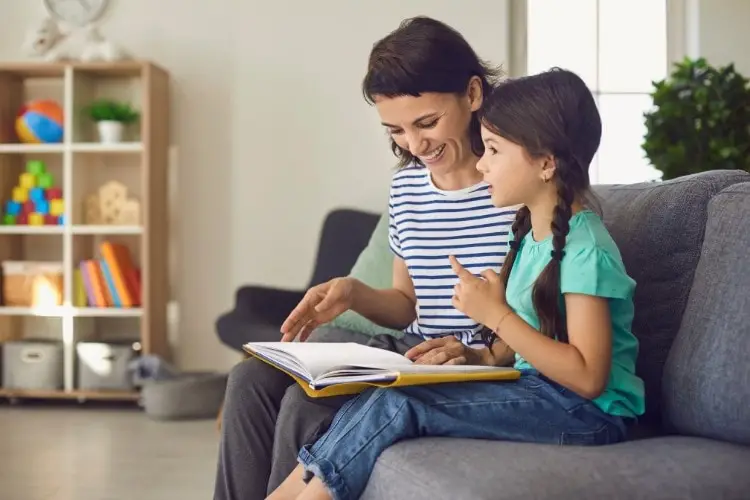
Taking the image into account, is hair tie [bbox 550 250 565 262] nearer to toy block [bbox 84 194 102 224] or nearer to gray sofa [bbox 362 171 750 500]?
gray sofa [bbox 362 171 750 500]

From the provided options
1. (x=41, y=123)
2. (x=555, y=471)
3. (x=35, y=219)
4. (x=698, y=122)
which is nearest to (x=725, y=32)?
(x=698, y=122)

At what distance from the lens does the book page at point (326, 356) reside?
4.73ft

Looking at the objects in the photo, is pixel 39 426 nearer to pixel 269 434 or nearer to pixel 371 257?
pixel 371 257

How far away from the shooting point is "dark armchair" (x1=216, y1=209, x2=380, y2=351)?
3250 mm

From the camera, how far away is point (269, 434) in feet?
5.68

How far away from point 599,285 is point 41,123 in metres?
3.10

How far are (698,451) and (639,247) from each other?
1.39 ft

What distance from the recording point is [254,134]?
163 inches

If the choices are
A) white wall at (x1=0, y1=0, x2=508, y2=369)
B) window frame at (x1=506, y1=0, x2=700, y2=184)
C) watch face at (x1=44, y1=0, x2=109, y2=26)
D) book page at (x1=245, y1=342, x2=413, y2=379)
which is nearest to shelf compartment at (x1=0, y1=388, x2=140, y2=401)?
white wall at (x1=0, y1=0, x2=508, y2=369)

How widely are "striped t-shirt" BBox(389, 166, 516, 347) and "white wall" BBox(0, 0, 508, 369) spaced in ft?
7.00

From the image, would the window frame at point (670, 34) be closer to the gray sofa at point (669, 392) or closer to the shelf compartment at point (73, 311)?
the shelf compartment at point (73, 311)

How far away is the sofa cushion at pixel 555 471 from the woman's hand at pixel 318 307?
50 cm

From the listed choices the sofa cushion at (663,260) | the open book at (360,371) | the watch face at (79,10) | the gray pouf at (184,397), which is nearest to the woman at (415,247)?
the open book at (360,371)

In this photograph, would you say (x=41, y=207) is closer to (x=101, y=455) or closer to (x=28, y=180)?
(x=28, y=180)
